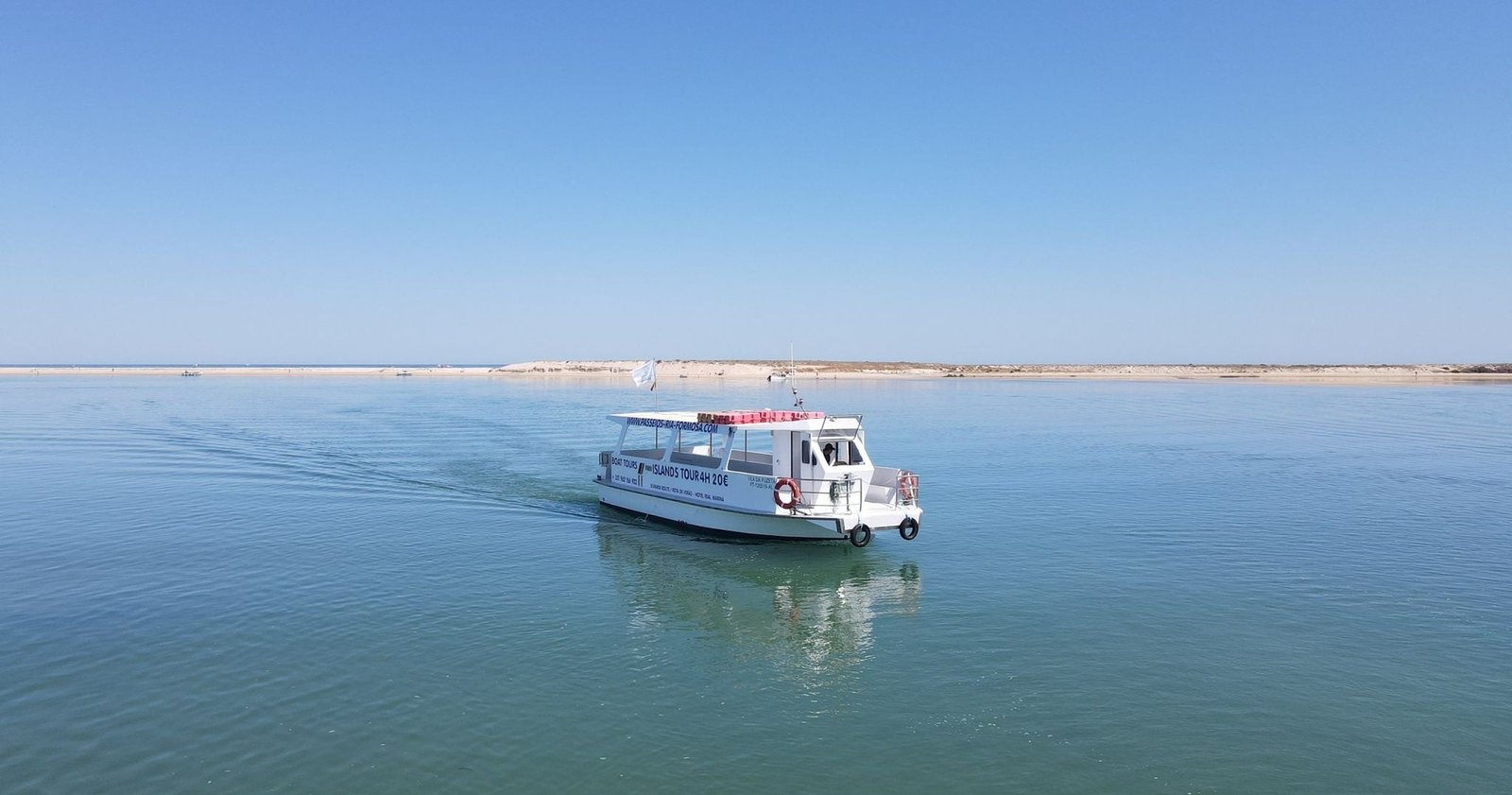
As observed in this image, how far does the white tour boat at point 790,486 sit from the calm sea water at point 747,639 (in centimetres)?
99

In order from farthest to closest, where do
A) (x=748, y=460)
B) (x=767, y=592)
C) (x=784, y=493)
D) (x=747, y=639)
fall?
(x=748, y=460) → (x=784, y=493) → (x=767, y=592) → (x=747, y=639)

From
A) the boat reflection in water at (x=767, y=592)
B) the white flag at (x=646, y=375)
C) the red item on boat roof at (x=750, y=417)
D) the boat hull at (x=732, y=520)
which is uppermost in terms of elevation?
the white flag at (x=646, y=375)

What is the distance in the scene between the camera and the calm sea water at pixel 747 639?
12023 mm

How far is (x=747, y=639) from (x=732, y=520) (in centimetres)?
902

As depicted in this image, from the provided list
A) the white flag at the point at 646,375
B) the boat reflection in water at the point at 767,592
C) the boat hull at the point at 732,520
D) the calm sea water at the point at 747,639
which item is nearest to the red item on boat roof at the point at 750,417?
the boat hull at the point at 732,520

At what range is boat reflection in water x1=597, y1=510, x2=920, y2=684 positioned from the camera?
680 inches

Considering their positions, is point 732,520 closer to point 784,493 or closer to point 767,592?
point 784,493

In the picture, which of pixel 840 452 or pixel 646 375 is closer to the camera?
pixel 840 452

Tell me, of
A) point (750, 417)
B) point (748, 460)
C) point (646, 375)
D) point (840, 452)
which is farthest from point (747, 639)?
point (646, 375)

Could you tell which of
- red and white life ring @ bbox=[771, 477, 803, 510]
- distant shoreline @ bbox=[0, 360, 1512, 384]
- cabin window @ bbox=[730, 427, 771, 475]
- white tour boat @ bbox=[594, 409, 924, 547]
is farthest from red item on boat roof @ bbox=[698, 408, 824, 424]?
distant shoreline @ bbox=[0, 360, 1512, 384]

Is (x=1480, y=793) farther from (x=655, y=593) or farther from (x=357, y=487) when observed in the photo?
(x=357, y=487)

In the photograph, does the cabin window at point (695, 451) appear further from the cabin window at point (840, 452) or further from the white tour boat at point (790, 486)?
the cabin window at point (840, 452)

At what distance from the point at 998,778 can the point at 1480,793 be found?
21.6ft

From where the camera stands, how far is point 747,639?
17.6 m
